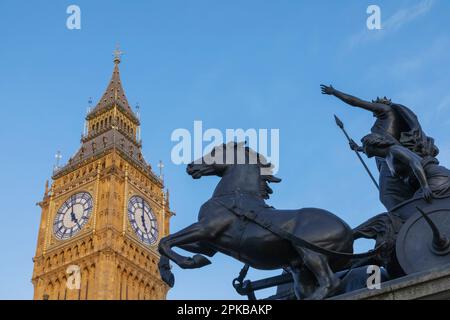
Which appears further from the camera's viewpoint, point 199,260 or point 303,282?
point 199,260

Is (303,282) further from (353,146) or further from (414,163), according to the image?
(353,146)

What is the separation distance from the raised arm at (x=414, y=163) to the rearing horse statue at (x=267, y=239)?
89 centimetres

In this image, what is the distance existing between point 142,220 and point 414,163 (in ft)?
181

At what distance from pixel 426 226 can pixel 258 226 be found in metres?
1.64

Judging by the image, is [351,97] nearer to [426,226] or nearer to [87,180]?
[426,226]

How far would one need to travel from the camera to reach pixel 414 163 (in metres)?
7.21

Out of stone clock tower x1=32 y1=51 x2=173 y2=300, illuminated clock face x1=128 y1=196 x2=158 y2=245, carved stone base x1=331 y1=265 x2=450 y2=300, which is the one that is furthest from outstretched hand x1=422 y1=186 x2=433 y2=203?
illuminated clock face x1=128 y1=196 x2=158 y2=245

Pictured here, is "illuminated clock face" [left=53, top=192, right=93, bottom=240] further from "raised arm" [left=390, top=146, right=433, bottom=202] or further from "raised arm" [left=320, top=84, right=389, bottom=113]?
"raised arm" [left=390, top=146, right=433, bottom=202]

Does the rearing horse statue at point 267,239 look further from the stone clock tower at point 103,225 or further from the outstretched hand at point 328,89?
the stone clock tower at point 103,225

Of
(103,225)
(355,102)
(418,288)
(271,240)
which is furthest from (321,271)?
(103,225)

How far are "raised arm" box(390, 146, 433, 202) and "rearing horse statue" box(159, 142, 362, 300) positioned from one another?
2.91 ft

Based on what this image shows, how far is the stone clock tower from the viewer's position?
56.6 m

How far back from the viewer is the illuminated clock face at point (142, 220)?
60156 mm
